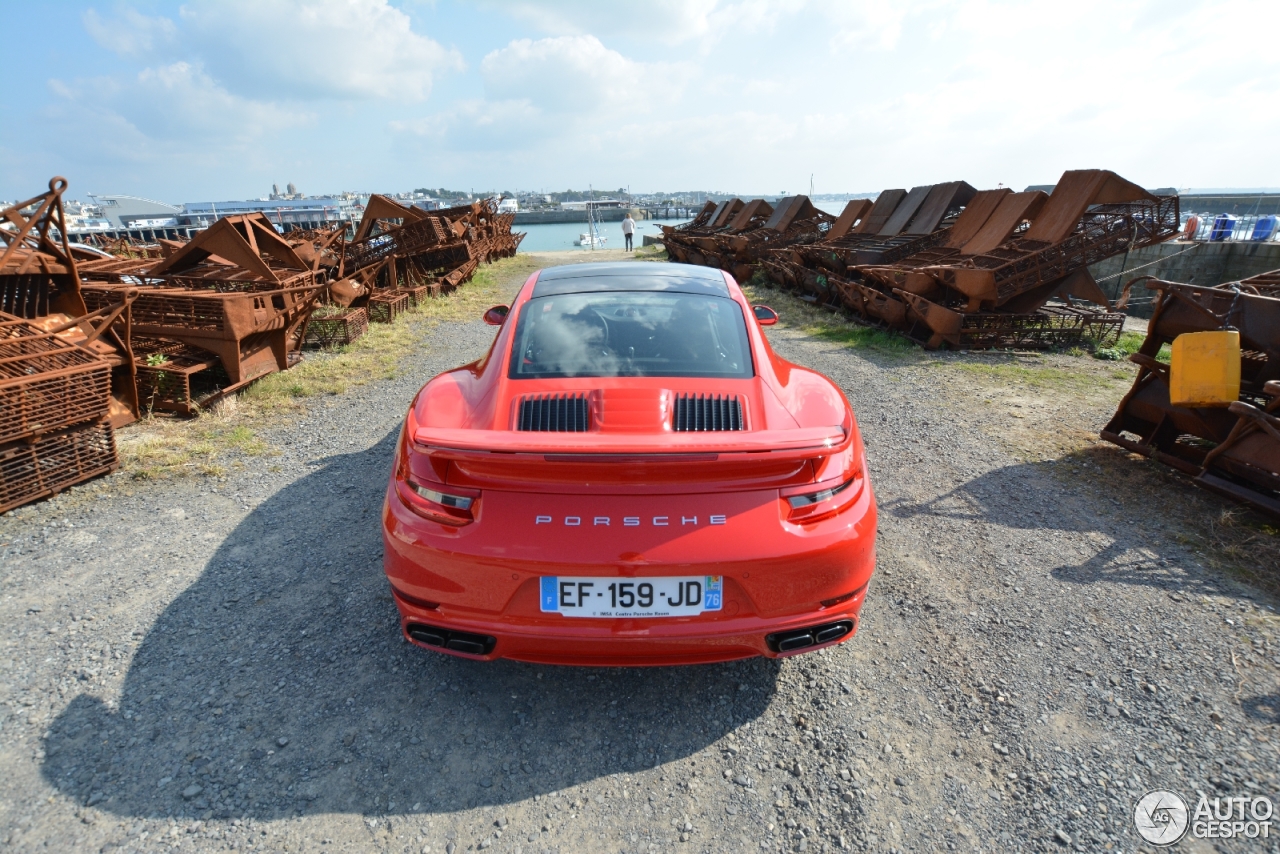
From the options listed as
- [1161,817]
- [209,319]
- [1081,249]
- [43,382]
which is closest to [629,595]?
[1161,817]

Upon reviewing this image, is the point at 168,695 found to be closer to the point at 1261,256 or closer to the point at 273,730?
the point at 273,730

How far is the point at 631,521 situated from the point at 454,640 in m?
0.75

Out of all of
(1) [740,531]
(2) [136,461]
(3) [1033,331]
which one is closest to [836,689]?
(1) [740,531]

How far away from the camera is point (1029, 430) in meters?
5.05

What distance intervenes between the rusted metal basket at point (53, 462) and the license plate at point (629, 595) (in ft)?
12.8

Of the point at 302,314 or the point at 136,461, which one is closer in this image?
the point at 136,461

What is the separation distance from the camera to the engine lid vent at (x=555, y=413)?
215 centimetres

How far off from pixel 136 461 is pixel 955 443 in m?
6.40

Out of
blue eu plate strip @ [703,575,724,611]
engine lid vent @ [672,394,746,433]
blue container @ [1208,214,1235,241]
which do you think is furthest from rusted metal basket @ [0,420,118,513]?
blue container @ [1208,214,1235,241]

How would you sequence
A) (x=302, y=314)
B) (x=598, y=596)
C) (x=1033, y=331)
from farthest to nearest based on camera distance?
(x=1033, y=331) → (x=302, y=314) → (x=598, y=596)

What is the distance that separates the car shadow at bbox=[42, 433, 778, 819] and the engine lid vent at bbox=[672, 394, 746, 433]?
108 centimetres

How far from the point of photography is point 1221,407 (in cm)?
369

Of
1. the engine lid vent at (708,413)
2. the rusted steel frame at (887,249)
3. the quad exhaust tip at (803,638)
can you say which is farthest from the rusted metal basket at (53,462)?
the rusted steel frame at (887,249)

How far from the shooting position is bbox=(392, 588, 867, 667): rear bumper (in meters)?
1.86
